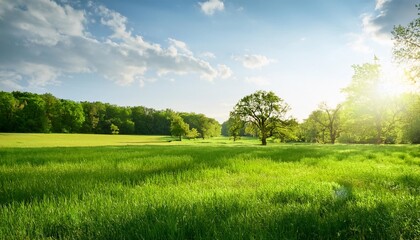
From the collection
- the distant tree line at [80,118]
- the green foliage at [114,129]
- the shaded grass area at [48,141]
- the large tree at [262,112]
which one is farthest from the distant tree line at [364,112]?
the green foliage at [114,129]

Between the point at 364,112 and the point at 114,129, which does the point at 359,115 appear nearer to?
the point at 364,112

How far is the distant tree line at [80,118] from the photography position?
3912 inches

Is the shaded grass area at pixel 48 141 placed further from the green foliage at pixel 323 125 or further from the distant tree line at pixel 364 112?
the green foliage at pixel 323 125

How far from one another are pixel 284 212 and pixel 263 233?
0.71 meters

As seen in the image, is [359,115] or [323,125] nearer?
[359,115]

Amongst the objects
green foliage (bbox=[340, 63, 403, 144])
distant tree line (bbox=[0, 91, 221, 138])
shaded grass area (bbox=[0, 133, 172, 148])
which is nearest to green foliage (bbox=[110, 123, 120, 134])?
distant tree line (bbox=[0, 91, 221, 138])

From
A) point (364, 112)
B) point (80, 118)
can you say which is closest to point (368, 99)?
point (364, 112)

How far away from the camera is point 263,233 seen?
7.95 ft

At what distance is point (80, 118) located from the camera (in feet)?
381

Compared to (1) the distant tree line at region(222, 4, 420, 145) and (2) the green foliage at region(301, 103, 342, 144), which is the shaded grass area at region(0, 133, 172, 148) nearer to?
(1) the distant tree line at region(222, 4, 420, 145)

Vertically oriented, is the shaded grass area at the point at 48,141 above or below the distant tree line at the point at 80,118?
below

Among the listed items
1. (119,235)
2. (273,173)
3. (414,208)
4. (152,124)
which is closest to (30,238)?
(119,235)

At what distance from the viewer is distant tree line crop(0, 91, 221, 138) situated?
9938 cm

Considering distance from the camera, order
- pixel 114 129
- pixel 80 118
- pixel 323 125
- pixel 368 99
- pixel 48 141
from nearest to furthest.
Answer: pixel 368 99 → pixel 48 141 → pixel 323 125 → pixel 80 118 → pixel 114 129
